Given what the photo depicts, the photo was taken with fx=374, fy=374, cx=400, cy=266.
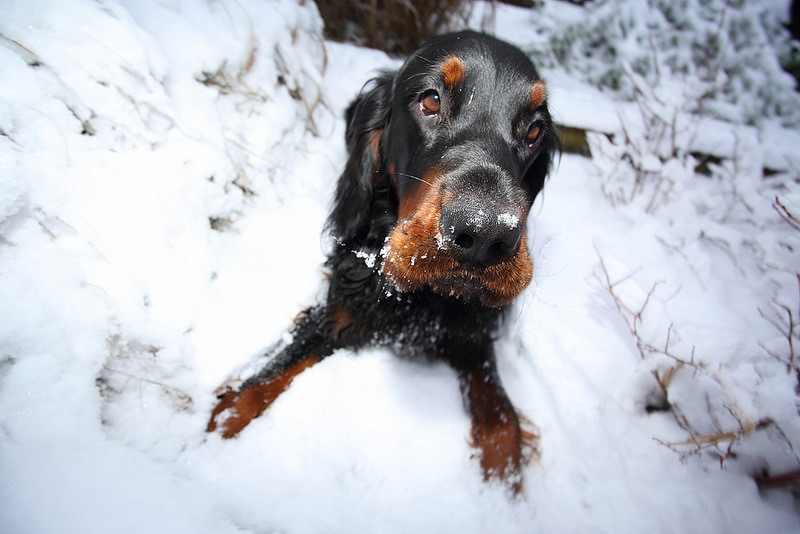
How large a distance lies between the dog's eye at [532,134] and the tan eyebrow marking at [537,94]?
0.08 metres

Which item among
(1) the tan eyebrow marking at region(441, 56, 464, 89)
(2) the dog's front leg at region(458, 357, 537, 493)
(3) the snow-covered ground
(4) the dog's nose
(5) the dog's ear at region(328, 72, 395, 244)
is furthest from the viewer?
(5) the dog's ear at region(328, 72, 395, 244)

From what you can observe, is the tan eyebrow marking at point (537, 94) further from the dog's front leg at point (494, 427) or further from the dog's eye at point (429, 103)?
the dog's front leg at point (494, 427)

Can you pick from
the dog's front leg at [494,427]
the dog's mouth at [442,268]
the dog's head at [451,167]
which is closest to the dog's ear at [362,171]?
the dog's head at [451,167]

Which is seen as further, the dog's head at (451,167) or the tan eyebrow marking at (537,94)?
the tan eyebrow marking at (537,94)

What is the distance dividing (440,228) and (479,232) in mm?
107

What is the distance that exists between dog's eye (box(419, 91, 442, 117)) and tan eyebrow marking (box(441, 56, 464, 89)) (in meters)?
0.07

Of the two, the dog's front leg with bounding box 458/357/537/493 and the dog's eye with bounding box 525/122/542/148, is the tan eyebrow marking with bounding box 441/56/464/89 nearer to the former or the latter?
the dog's eye with bounding box 525/122/542/148

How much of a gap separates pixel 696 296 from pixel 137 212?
2.87m

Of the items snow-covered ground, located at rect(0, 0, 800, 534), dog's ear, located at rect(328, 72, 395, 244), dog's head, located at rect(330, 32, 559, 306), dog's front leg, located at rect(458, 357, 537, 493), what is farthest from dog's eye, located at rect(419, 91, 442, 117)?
dog's front leg, located at rect(458, 357, 537, 493)

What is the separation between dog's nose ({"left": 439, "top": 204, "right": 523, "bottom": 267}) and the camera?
0.92 m

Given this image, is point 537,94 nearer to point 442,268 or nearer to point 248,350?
point 442,268

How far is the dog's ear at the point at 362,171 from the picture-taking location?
5.56 ft

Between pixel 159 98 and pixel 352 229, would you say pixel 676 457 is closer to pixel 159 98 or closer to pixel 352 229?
pixel 352 229

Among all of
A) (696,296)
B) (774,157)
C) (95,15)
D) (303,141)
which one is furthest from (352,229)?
(774,157)
